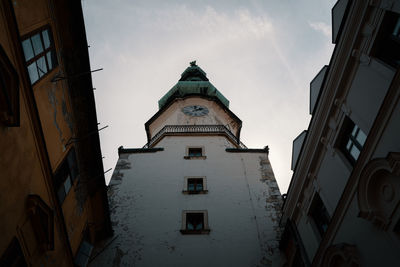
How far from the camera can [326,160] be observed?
7.59 meters

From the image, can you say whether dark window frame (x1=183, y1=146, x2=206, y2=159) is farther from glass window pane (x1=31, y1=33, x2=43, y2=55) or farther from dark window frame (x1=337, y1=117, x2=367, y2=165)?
glass window pane (x1=31, y1=33, x2=43, y2=55)

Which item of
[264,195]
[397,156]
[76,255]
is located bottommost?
[397,156]

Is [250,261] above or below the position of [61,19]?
below

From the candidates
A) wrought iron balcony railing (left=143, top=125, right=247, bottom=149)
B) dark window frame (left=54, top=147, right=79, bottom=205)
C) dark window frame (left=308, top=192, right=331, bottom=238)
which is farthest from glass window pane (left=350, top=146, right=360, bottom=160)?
wrought iron balcony railing (left=143, top=125, right=247, bottom=149)

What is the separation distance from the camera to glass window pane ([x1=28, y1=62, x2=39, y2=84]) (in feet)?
19.0

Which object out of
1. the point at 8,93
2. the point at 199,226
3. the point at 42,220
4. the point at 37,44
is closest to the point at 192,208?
the point at 199,226

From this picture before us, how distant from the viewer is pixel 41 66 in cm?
628

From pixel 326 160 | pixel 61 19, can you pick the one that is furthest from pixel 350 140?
pixel 61 19

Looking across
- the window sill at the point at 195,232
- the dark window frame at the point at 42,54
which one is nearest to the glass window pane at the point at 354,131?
the window sill at the point at 195,232

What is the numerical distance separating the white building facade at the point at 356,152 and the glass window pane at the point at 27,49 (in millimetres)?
6492

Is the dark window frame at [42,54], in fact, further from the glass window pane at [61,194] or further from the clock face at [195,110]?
the clock face at [195,110]

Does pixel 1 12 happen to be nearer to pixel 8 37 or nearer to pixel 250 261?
pixel 8 37

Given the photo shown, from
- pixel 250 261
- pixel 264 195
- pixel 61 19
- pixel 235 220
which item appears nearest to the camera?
pixel 61 19

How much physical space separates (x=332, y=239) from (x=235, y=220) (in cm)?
576
